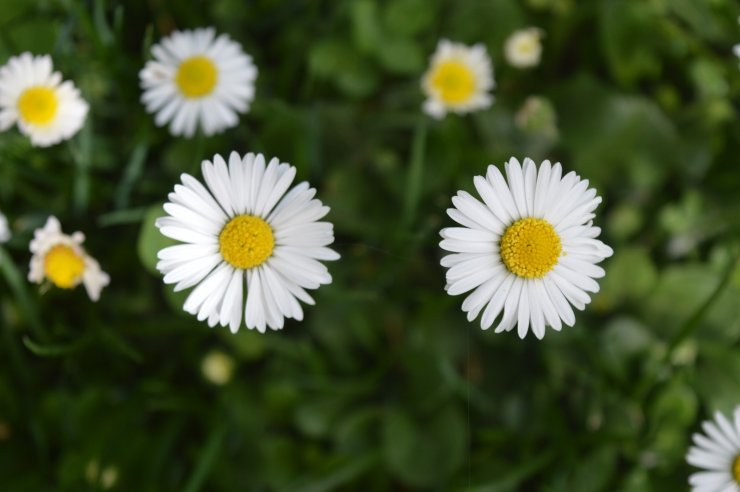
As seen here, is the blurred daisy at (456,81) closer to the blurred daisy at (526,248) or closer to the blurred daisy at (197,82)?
the blurred daisy at (197,82)

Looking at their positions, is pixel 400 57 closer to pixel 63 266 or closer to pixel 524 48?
pixel 524 48

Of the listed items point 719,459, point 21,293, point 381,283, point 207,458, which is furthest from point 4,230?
point 719,459

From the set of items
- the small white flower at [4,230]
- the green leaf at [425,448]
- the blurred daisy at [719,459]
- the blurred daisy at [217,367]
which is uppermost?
the small white flower at [4,230]

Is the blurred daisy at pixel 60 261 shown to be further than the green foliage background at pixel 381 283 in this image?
No

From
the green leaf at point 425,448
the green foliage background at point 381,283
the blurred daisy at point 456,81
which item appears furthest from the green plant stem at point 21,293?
the blurred daisy at point 456,81

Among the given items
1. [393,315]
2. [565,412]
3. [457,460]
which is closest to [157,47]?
[393,315]

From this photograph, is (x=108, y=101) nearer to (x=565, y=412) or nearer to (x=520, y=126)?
(x=520, y=126)

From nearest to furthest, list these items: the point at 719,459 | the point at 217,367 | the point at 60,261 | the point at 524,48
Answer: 1. the point at 719,459
2. the point at 60,261
3. the point at 217,367
4. the point at 524,48
